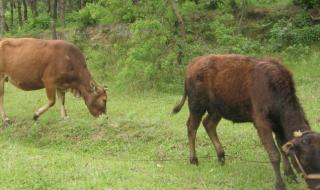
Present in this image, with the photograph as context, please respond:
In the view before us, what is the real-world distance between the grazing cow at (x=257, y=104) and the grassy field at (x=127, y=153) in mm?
551

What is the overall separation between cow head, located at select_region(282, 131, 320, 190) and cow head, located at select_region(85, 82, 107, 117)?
6445mm

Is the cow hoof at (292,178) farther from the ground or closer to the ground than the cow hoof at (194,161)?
farther from the ground

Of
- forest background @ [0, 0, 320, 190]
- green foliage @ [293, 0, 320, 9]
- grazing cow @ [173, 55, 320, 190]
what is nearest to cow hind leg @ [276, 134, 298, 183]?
grazing cow @ [173, 55, 320, 190]

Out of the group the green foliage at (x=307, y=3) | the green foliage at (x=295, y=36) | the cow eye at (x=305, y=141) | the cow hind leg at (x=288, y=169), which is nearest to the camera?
the cow eye at (x=305, y=141)

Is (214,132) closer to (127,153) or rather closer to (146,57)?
(127,153)

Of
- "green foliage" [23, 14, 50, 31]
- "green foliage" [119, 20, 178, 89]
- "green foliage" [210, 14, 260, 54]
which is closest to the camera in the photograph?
"green foliage" [119, 20, 178, 89]

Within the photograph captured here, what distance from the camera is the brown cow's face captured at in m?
12.3

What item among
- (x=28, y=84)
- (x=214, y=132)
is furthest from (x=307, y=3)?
(x=214, y=132)

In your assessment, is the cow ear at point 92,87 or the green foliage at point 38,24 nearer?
the cow ear at point 92,87

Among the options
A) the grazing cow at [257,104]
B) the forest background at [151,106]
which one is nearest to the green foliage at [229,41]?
the forest background at [151,106]

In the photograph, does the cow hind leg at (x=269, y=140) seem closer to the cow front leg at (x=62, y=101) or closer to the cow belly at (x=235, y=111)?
the cow belly at (x=235, y=111)

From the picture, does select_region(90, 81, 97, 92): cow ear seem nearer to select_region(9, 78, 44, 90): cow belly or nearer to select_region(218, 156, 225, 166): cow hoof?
select_region(9, 78, 44, 90): cow belly

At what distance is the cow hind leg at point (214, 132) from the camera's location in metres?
8.85

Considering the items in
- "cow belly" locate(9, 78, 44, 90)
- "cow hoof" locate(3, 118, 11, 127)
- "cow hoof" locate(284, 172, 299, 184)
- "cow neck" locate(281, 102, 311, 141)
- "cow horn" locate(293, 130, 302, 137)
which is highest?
"cow horn" locate(293, 130, 302, 137)
